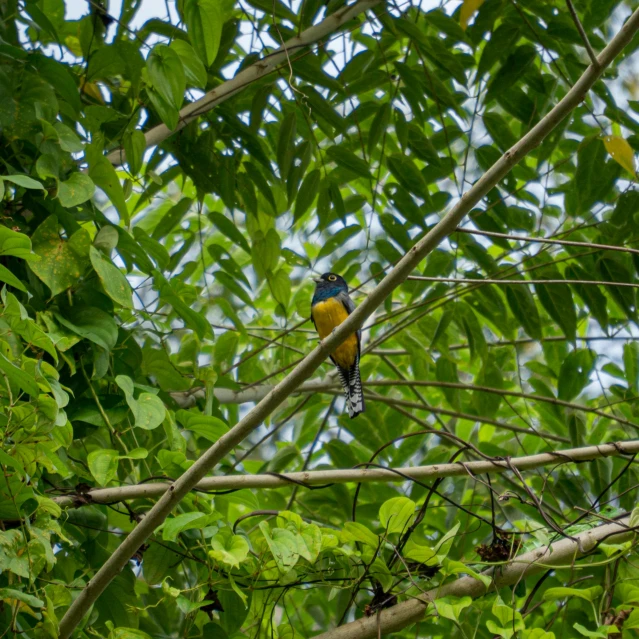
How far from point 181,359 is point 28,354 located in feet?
3.43

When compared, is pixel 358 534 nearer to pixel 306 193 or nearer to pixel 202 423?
pixel 202 423

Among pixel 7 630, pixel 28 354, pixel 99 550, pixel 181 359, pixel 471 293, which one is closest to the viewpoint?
pixel 7 630

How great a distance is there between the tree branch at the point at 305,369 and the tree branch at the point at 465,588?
2.05ft

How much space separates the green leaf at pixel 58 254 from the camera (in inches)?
92.1

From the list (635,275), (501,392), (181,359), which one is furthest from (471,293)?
(181,359)

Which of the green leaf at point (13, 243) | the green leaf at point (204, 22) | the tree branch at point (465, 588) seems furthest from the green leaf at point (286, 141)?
the tree branch at point (465, 588)

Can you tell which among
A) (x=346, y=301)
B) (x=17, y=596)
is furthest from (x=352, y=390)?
(x=17, y=596)

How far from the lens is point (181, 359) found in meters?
3.21

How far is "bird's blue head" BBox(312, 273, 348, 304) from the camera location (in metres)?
4.83

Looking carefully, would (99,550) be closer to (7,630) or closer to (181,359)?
(7,630)

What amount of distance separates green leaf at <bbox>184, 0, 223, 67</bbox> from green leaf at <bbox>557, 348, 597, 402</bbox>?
6.50ft

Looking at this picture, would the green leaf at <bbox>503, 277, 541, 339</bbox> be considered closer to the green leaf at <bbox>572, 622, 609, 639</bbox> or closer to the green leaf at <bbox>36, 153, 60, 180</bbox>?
the green leaf at <bbox>572, 622, 609, 639</bbox>

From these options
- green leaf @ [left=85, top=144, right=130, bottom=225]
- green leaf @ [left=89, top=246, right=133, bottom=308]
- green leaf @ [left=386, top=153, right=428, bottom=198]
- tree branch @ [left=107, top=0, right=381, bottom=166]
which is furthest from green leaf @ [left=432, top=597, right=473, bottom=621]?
tree branch @ [left=107, top=0, right=381, bottom=166]

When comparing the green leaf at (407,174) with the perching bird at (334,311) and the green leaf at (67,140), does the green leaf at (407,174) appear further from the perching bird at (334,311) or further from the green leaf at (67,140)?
the green leaf at (67,140)
